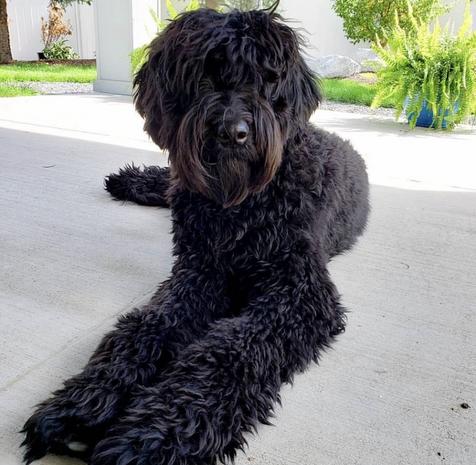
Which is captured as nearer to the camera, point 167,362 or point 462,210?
point 167,362

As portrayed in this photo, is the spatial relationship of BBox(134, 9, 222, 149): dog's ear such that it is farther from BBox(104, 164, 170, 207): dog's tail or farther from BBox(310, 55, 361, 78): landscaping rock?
BBox(310, 55, 361, 78): landscaping rock

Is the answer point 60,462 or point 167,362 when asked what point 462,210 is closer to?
point 167,362

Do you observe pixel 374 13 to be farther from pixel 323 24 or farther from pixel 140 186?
pixel 140 186

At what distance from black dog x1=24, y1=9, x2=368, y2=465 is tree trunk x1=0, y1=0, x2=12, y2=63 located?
47.5 feet

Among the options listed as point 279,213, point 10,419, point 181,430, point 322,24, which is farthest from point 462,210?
point 322,24

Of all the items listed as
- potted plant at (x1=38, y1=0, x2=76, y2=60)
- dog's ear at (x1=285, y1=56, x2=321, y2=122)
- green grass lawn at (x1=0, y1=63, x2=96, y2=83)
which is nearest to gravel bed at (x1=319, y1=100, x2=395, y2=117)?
green grass lawn at (x1=0, y1=63, x2=96, y2=83)

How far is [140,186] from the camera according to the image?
403 centimetres

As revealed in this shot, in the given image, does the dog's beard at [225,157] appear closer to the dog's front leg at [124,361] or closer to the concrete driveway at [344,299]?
the dog's front leg at [124,361]

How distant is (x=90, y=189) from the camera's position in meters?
4.24

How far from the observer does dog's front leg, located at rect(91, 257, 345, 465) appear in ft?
4.92

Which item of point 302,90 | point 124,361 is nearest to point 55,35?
point 302,90

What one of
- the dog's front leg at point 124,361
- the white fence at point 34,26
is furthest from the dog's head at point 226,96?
the white fence at point 34,26

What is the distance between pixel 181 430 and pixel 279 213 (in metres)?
1.03

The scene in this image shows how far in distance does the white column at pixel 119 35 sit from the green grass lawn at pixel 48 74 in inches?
74.4
